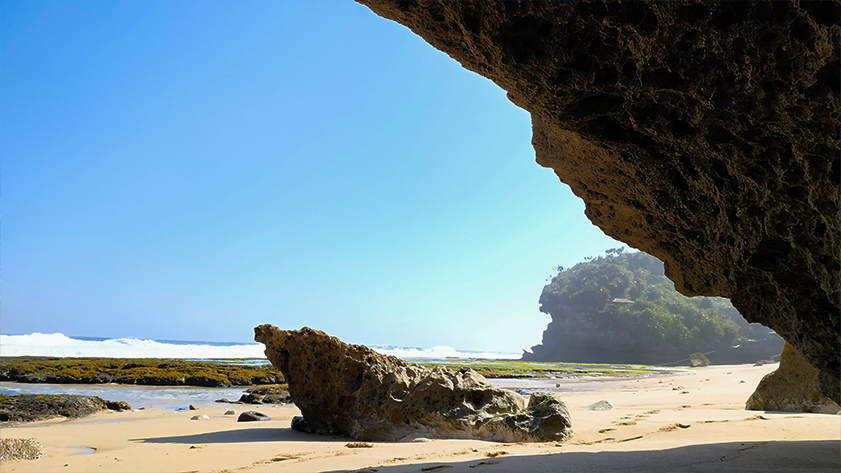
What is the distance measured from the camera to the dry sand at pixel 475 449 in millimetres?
3805

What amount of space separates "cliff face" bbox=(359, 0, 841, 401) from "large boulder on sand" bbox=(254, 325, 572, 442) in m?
2.80

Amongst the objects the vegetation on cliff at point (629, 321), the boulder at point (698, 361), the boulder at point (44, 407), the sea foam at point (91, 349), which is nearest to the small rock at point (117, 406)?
the boulder at point (44, 407)

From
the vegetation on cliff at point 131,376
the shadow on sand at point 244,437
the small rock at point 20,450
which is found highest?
the small rock at point 20,450

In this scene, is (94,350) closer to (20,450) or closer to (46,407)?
(46,407)

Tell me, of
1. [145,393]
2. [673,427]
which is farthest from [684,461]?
[145,393]

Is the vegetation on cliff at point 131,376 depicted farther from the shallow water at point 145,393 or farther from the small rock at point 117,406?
the small rock at point 117,406

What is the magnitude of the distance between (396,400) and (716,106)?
4895 millimetres

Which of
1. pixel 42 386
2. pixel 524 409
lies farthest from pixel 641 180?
pixel 42 386

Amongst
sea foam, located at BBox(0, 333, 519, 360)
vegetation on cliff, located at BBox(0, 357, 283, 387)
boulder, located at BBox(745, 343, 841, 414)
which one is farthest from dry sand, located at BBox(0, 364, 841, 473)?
sea foam, located at BBox(0, 333, 519, 360)

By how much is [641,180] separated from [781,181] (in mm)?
1104

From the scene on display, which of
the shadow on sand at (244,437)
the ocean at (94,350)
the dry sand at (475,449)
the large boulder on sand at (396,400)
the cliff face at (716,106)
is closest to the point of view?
the cliff face at (716,106)

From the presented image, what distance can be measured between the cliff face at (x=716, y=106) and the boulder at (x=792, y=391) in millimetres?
4452

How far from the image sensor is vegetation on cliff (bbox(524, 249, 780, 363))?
6166 centimetres

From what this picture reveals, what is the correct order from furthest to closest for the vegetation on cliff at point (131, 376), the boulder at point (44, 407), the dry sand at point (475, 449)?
the vegetation on cliff at point (131, 376)
the boulder at point (44, 407)
the dry sand at point (475, 449)
